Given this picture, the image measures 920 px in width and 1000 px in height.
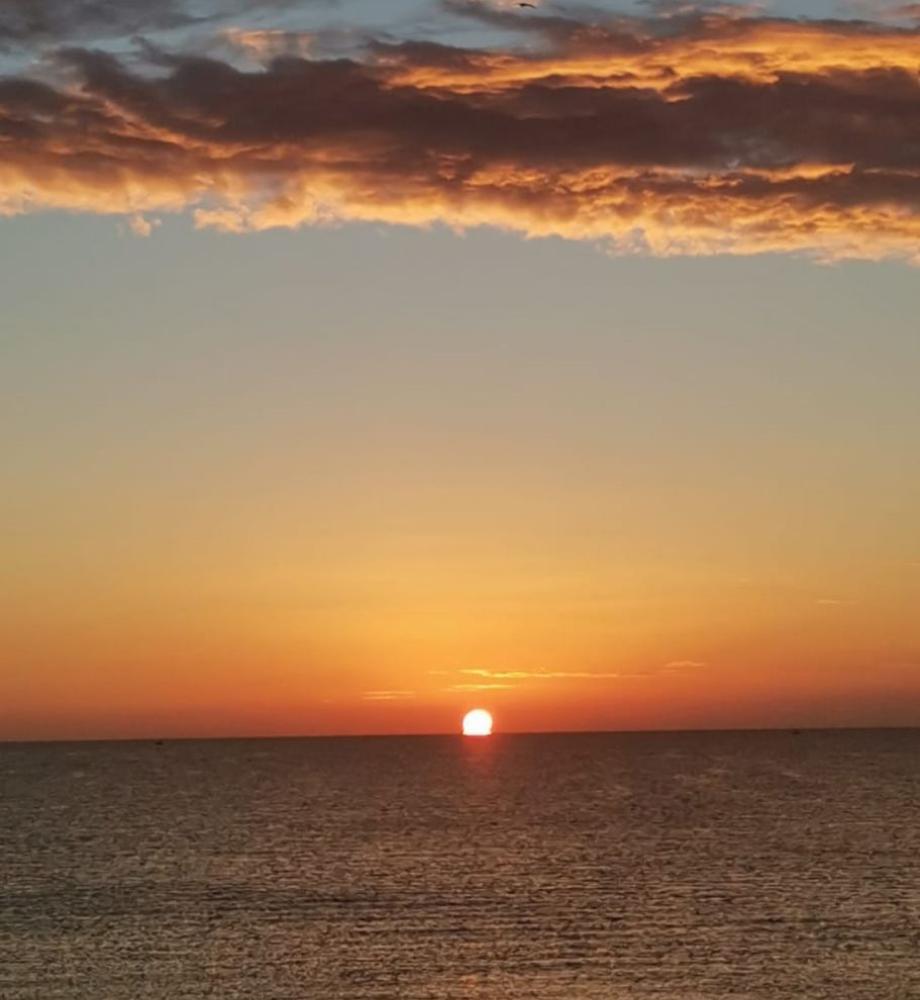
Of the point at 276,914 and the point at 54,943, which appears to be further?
the point at 276,914

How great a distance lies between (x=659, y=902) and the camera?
311 feet

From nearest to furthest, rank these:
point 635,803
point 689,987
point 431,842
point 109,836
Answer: point 689,987 → point 431,842 → point 109,836 → point 635,803

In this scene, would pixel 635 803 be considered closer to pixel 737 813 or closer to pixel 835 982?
pixel 737 813

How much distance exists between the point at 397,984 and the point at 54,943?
21.7m

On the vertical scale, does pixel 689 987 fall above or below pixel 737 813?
below

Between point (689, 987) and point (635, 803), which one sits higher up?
point (635, 803)

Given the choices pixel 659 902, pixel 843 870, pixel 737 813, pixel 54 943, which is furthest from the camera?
pixel 737 813

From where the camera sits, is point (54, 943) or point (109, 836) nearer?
point (54, 943)

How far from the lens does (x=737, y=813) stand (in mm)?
177500

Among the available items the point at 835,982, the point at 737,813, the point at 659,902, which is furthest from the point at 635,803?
the point at 835,982

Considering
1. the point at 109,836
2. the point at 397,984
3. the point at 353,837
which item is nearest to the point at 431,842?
the point at 353,837

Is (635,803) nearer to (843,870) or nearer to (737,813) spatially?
(737,813)

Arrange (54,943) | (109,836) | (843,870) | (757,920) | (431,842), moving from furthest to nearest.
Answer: (109,836), (431,842), (843,870), (757,920), (54,943)

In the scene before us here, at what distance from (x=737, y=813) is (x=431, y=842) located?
50.4 m
